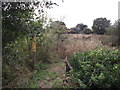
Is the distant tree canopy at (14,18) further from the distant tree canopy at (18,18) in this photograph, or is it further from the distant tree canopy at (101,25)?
the distant tree canopy at (101,25)

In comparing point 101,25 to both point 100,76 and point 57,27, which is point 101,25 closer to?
point 57,27

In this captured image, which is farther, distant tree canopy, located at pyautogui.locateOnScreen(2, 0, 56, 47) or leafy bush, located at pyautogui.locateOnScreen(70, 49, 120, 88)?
leafy bush, located at pyautogui.locateOnScreen(70, 49, 120, 88)

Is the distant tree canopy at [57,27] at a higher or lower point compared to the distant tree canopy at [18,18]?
higher

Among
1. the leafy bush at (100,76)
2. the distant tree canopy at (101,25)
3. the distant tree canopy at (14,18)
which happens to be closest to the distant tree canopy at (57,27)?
the leafy bush at (100,76)

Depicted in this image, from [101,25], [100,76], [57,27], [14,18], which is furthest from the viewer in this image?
[101,25]

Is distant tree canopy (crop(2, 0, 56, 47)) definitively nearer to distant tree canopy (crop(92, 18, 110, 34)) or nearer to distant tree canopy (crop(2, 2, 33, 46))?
distant tree canopy (crop(2, 2, 33, 46))

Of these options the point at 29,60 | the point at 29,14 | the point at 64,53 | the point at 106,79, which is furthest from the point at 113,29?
the point at 29,14

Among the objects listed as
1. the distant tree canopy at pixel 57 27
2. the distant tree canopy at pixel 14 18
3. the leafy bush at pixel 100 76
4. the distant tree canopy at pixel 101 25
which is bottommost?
the leafy bush at pixel 100 76

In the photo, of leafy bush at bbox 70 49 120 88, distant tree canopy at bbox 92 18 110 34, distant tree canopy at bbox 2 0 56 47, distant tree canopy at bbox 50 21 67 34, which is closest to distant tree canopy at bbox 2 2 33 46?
distant tree canopy at bbox 2 0 56 47

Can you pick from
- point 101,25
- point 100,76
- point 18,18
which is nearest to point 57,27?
point 100,76

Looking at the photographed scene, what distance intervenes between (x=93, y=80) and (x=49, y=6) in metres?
2.02

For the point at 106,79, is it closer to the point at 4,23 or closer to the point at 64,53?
the point at 4,23

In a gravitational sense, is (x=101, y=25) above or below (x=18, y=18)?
above

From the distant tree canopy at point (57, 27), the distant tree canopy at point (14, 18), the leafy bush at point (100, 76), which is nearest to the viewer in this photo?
the distant tree canopy at point (14, 18)
